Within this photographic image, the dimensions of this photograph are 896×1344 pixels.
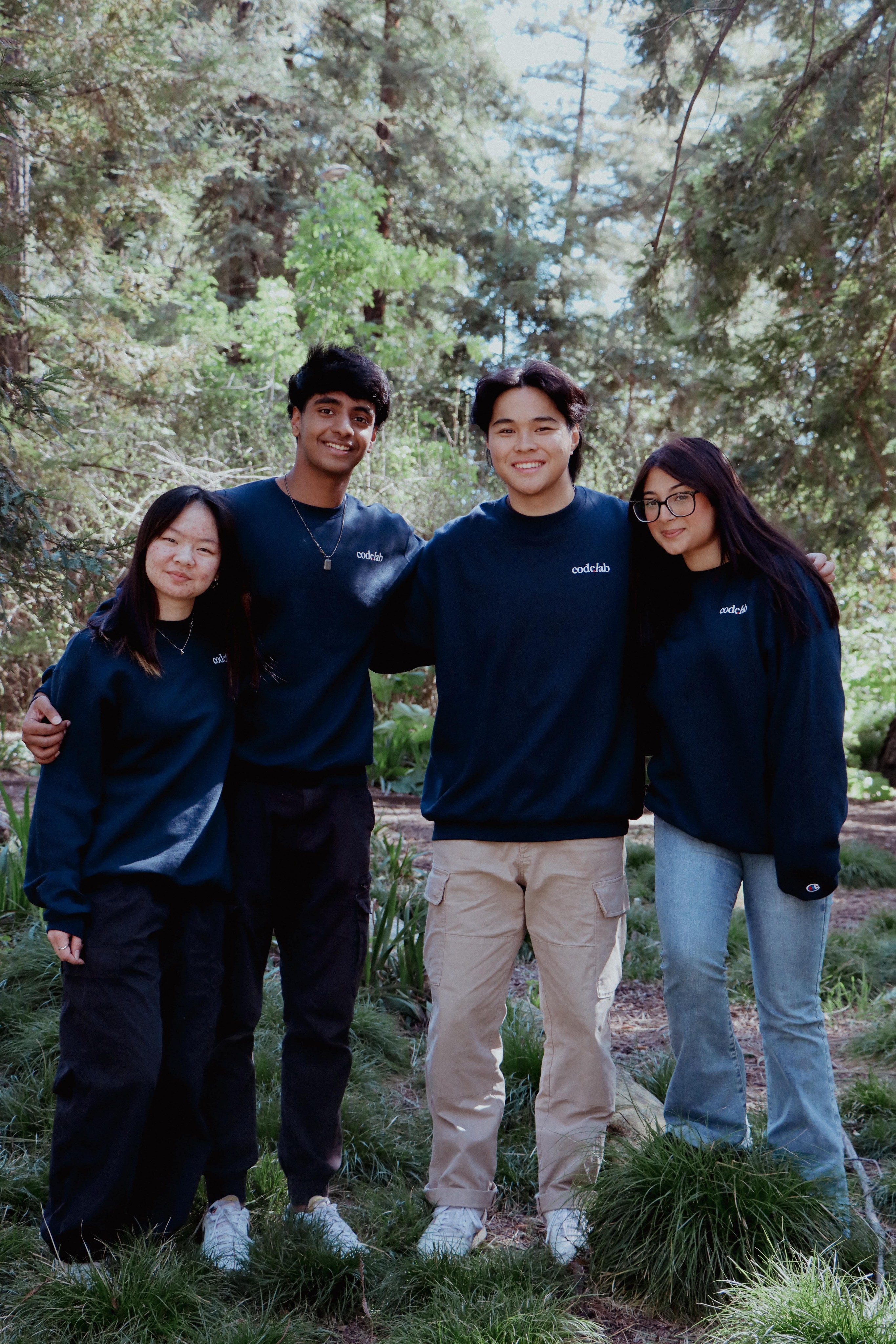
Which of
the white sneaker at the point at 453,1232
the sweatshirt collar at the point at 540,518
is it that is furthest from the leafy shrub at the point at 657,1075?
the sweatshirt collar at the point at 540,518

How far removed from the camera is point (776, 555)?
2.76m

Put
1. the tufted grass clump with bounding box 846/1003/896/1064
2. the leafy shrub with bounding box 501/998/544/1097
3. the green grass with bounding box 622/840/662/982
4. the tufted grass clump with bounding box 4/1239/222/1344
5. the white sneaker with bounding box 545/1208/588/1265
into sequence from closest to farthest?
the tufted grass clump with bounding box 4/1239/222/1344 → the white sneaker with bounding box 545/1208/588/1265 → the leafy shrub with bounding box 501/998/544/1097 → the tufted grass clump with bounding box 846/1003/896/1064 → the green grass with bounding box 622/840/662/982

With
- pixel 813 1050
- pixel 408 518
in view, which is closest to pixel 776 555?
pixel 813 1050

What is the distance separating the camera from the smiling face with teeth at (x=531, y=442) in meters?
2.87

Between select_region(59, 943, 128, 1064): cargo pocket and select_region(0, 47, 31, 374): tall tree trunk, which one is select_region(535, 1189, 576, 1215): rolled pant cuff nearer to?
select_region(59, 943, 128, 1064): cargo pocket

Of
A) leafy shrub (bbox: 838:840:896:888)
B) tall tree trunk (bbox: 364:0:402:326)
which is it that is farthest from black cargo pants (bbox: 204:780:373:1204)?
tall tree trunk (bbox: 364:0:402:326)

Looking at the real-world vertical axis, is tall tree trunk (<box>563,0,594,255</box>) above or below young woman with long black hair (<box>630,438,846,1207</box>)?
Result: above

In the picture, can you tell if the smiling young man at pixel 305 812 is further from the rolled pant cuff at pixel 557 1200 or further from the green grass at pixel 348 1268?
the rolled pant cuff at pixel 557 1200

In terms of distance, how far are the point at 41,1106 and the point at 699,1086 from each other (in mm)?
2071

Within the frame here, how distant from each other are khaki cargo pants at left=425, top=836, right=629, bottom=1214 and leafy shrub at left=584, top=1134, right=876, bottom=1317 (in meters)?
0.20

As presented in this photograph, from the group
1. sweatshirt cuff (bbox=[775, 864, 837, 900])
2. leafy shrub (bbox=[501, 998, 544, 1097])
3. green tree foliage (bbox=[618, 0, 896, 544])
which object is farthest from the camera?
green tree foliage (bbox=[618, 0, 896, 544])

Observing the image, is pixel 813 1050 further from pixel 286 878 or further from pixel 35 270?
pixel 35 270

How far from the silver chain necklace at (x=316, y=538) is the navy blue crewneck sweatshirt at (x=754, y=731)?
91cm

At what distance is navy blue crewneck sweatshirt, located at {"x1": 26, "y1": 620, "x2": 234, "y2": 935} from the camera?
8.34ft
